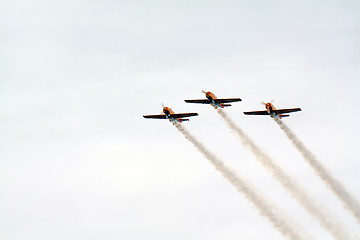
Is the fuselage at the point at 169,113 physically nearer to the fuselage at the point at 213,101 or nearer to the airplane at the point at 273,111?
the fuselage at the point at 213,101

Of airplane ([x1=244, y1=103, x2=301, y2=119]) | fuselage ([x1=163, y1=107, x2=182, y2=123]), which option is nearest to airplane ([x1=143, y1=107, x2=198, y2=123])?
fuselage ([x1=163, y1=107, x2=182, y2=123])

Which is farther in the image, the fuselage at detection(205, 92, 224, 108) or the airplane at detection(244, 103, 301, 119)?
the fuselage at detection(205, 92, 224, 108)

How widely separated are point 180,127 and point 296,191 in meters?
28.2

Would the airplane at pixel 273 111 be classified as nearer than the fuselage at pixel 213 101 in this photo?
Yes

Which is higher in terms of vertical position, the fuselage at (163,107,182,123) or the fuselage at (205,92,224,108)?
the fuselage at (205,92,224,108)

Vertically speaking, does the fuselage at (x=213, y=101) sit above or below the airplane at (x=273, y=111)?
above

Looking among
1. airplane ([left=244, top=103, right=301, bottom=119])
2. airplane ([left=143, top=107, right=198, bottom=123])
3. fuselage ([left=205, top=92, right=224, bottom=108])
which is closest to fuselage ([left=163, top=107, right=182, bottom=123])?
airplane ([left=143, top=107, right=198, bottom=123])

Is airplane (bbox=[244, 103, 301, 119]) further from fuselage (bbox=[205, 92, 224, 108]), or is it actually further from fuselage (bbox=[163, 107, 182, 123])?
fuselage (bbox=[163, 107, 182, 123])

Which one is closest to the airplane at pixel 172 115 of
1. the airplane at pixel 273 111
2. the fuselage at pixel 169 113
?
the fuselage at pixel 169 113

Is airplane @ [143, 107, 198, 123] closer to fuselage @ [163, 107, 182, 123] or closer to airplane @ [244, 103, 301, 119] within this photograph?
fuselage @ [163, 107, 182, 123]

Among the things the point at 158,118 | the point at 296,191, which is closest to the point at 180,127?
the point at 158,118

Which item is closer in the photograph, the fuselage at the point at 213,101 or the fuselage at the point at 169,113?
the fuselage at the point at 213,101

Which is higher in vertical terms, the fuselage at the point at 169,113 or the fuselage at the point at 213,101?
the fuselage at the point at 213,101

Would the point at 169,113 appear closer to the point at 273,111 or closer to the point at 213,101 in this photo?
the point at 213,101
